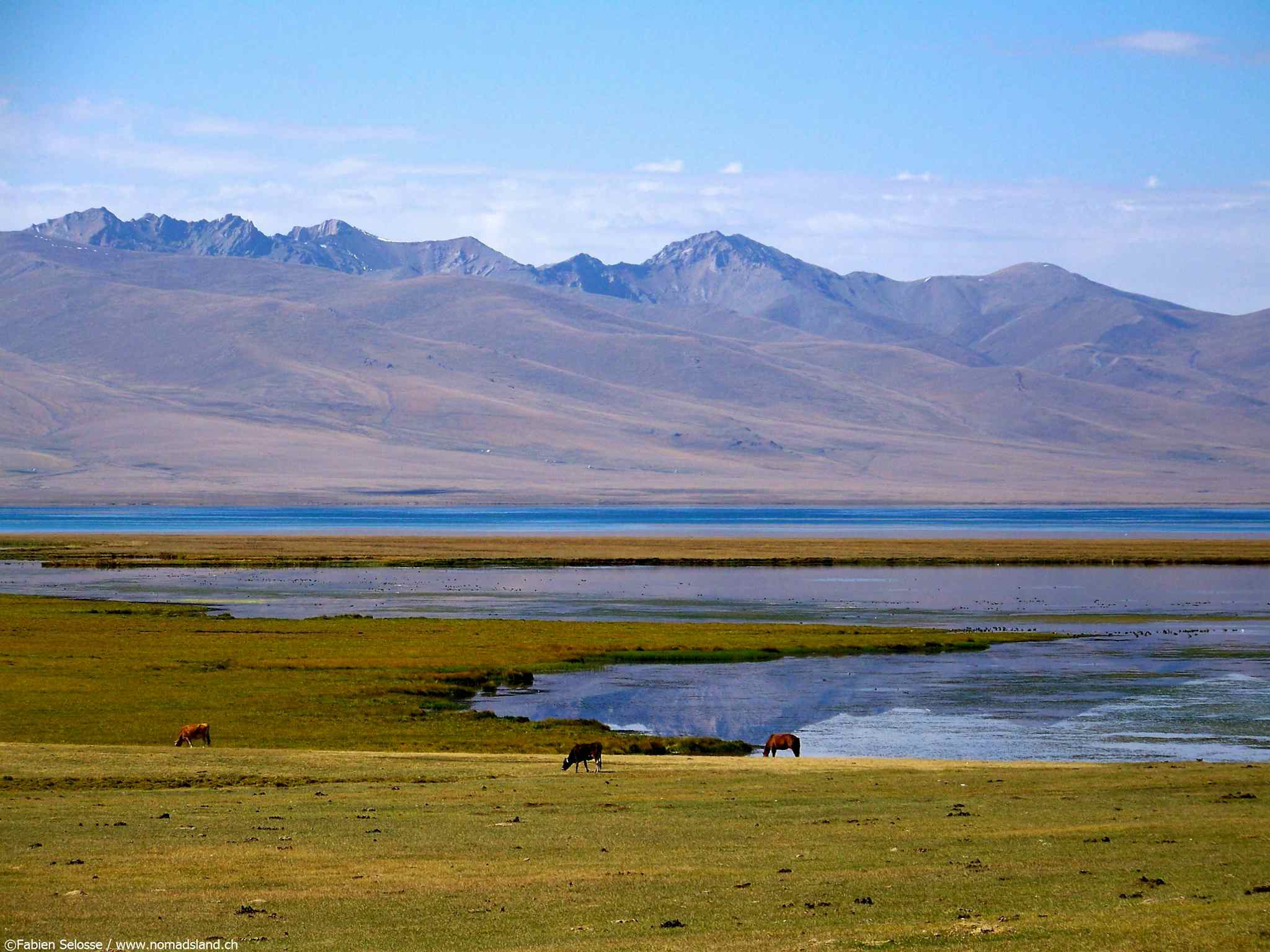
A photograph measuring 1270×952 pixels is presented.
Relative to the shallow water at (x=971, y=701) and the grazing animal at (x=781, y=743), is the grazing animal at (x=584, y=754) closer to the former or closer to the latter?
the grazing animal at (x=781, y=743)

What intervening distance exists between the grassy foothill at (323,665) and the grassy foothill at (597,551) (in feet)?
115

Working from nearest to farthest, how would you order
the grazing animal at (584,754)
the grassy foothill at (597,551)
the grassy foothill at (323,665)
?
the grazing animal at (584,754) → the grassy foothill at (323,665) → the grassy foothill at (597,551)

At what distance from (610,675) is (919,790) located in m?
21.7

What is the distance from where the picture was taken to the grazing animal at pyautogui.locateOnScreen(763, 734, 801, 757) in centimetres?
2664

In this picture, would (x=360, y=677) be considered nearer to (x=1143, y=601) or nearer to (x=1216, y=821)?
(x=1216, y=821)

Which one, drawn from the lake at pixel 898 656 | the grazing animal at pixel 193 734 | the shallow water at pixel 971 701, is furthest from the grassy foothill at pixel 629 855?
the lake at pixel 898 656

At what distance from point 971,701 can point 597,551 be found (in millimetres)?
72266

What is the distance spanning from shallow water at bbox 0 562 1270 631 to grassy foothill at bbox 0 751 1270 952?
3599 centimetres

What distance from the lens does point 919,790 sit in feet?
66.6

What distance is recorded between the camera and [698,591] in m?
73.6

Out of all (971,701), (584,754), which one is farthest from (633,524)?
(584,754)

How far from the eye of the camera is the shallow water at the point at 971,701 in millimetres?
28438

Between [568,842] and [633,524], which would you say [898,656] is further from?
[633,524]

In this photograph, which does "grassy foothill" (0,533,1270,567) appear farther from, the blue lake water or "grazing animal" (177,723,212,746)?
Result: "grazing animal" (177,723,212,746)
